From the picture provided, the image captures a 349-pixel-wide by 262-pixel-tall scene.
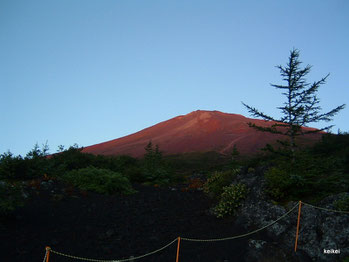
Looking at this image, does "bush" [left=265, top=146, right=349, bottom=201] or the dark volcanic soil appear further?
"bush" [left=265, top=146, right=349, bottom=201]

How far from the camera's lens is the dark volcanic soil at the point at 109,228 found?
5469 millimetres

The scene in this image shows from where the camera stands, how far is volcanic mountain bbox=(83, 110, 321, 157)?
1558 inches

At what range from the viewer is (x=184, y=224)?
26.1 feet

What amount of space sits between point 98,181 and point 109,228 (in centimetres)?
438

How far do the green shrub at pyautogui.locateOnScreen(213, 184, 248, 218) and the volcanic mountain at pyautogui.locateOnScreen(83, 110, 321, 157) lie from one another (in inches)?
844

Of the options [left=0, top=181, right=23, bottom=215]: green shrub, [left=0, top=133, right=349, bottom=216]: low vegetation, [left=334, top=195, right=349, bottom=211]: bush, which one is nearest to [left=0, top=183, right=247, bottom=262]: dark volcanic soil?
[left=0, top=181, right=23, bottom=215]: green shrub

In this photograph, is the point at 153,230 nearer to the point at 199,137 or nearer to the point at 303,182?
the point at 303,182

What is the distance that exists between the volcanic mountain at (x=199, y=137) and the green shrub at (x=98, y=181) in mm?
21191

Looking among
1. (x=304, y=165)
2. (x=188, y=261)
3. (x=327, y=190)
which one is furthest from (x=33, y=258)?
(x=304, y=165)

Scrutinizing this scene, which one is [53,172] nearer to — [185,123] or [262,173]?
[262,173]

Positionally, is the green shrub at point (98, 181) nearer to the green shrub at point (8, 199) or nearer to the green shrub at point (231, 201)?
the green shrub at point (8, 199)

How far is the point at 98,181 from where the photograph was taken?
437 inches

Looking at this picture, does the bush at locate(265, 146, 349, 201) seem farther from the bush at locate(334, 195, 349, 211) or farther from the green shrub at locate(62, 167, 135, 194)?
the green shrub at locate(62, 167, 135, 194)

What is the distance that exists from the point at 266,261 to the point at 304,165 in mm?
4597
